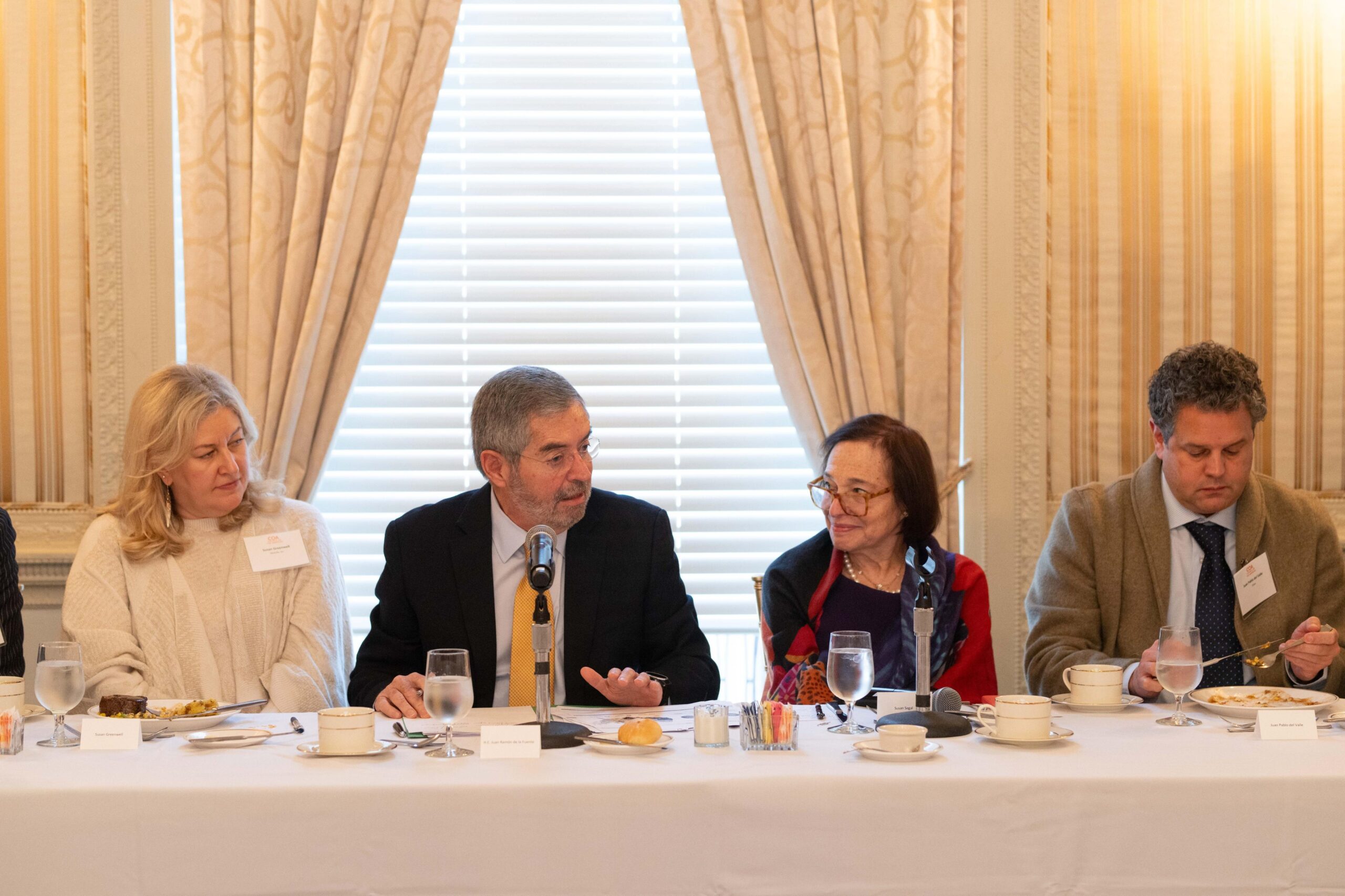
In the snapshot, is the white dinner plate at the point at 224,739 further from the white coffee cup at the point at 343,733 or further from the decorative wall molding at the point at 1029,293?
the decorative wall molding at the point at 1029,293

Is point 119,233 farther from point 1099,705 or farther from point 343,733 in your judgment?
point 1099,705

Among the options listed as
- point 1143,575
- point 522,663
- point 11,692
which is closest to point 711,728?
point 522,663

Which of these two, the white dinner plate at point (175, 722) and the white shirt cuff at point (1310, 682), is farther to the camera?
the white shirt cuff at point (1310, 682)

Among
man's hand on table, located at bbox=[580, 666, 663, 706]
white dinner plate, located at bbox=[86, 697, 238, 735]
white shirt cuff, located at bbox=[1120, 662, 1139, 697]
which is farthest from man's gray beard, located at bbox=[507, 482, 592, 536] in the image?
white shirt cuff, located at bbox=[1120, 662, 1139, 697]

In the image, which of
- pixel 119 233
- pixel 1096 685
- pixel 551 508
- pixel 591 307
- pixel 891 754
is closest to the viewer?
pixel 891 754

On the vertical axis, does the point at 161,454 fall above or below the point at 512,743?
above

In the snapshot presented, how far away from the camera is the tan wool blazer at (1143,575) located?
9.70 feet

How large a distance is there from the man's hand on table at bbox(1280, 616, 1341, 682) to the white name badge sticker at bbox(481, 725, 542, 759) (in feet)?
5.29

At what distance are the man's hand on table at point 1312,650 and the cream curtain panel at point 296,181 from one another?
2631mm

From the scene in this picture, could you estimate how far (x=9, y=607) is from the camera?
3.03 m

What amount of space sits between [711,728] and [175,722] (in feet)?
3.28

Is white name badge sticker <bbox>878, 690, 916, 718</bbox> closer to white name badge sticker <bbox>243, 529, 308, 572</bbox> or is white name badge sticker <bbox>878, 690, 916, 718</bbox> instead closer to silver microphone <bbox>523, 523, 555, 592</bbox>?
silver microphone <bbox>523, 523, 555, 592</bbox>

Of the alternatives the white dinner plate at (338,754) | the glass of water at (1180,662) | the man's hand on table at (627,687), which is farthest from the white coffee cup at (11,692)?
the glass of water at (1180,662)

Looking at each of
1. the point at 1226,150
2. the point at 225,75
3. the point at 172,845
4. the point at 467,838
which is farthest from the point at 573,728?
the point at 1226,150
